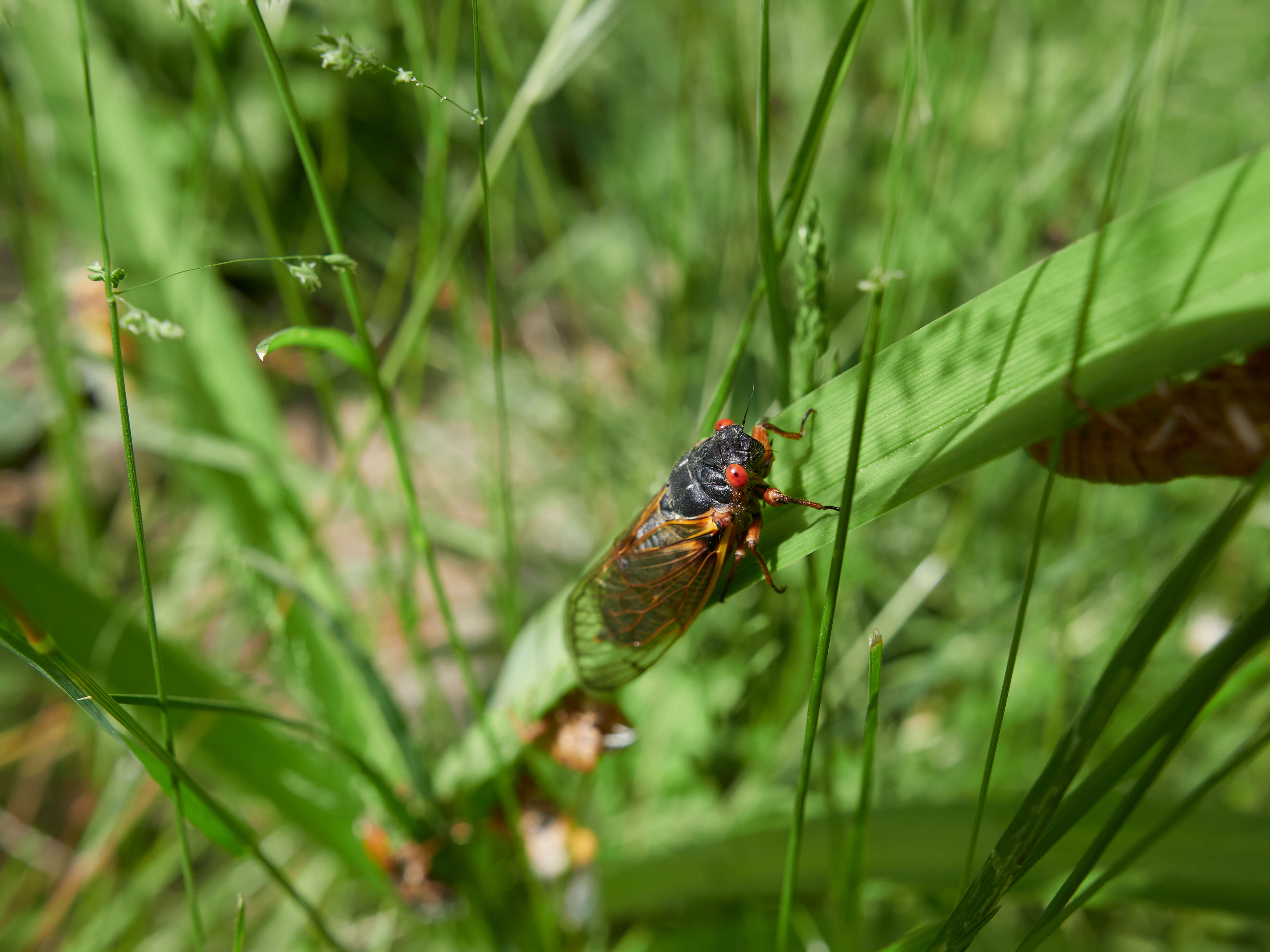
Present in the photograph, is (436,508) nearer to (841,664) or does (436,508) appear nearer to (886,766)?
(841,664)

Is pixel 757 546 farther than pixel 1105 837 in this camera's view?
Yes

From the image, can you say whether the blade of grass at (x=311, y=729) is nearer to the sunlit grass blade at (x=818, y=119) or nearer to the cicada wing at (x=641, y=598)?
the cicada wing at (x=641, y=598)

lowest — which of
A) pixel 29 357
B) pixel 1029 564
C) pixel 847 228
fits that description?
pixel 1029 564

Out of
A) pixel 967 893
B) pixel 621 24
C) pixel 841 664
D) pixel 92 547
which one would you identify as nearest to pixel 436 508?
pixel 92 547

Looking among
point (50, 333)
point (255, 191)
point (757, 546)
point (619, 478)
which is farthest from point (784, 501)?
point (50, 333)

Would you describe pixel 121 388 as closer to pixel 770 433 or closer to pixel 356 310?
pixel 356 310
